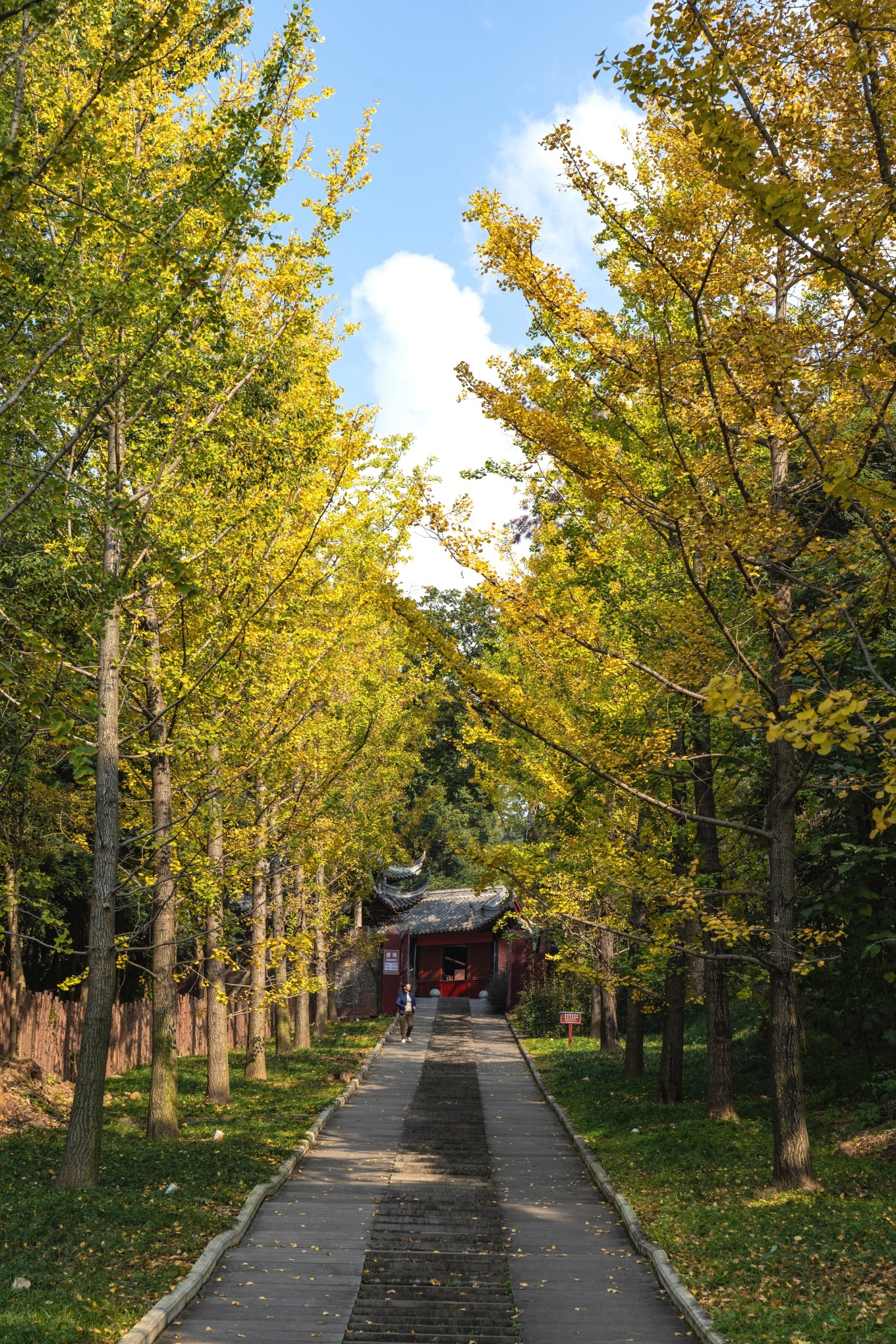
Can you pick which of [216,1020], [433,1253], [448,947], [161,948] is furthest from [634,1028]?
[448,947]

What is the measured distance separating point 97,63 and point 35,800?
45.4 ft

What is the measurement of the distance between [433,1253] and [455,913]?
124 feet

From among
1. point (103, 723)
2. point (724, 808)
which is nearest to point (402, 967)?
point (724, 808)

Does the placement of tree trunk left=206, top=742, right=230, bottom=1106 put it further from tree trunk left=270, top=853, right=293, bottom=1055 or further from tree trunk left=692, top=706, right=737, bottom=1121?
tree trunk left=692, top=706, right=737, bottom=1121

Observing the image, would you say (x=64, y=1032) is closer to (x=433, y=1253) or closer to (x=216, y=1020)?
(x=216, y=1020)

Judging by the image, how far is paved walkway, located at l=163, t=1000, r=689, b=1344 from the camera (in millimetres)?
7566

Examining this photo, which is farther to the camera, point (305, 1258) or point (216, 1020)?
point (216, 1020)

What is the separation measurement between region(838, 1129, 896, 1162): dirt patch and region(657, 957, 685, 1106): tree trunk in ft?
14.4

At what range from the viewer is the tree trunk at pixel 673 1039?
16.5 m

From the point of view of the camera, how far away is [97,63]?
7633 mm

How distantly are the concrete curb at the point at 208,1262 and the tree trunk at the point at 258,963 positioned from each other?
300cm

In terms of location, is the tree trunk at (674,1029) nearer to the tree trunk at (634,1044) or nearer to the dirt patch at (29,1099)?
the tree trunk at (634,1044)

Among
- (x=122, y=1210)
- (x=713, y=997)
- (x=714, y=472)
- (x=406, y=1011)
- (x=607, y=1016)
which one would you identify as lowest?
(x=406, y=1011)

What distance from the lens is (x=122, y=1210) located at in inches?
372
